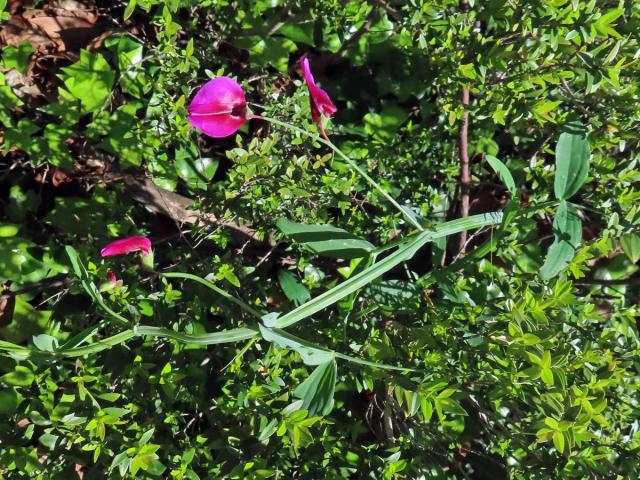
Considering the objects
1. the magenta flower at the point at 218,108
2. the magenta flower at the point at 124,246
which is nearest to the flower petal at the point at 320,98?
the magenta flower at the point at 218,108

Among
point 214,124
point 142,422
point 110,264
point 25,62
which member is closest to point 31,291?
point 110,264

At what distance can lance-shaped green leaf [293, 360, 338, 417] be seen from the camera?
1.16m

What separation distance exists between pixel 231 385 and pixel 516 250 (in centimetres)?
83

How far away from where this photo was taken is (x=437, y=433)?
1558 millimetres

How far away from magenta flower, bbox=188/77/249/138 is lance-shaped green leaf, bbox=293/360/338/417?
49 centimetres

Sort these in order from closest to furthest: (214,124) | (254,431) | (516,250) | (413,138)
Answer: (214,124) → (254,431) → (516,250) → (413,138)

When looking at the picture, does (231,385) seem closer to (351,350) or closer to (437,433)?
(351,350)

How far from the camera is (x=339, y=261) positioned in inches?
72.6

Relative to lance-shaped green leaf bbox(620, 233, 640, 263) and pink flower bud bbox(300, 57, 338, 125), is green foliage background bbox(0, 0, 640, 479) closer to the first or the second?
lance-shaped green leaf bbox(620, 233, 640, 263)

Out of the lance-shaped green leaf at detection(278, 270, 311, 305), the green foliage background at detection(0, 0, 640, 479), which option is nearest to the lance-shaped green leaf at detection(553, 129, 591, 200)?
the green foliage background at detection(0, 0, 640, 479)

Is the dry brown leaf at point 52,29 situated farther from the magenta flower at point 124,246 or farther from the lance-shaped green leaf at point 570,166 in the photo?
the lance-shaped green leaf at point 570,166

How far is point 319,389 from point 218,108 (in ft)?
1.86

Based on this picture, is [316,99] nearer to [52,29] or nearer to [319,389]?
[319,389]

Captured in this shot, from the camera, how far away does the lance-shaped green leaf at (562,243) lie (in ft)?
3.88
